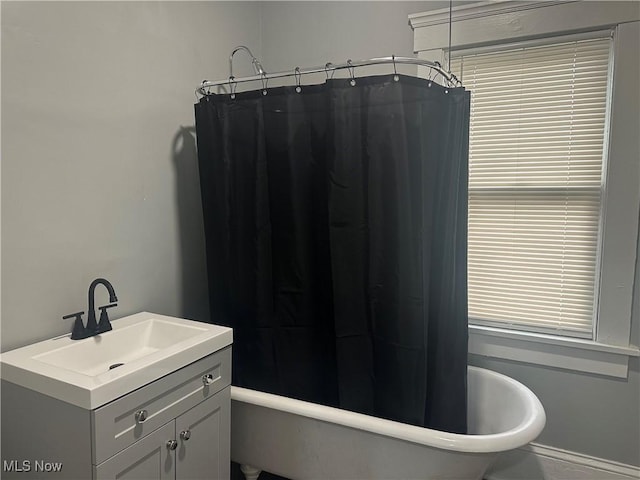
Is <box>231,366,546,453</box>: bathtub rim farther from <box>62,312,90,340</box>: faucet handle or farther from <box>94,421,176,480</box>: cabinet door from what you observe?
<box>62,312,90,340</box>: faucet handle

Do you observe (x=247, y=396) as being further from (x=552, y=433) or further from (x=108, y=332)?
(x=552, y=433)

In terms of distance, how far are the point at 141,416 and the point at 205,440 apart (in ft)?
1.14

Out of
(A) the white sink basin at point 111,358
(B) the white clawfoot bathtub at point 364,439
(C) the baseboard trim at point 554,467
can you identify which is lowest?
(C) the baseboard trim at point 554,467

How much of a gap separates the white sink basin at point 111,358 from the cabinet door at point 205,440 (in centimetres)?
20

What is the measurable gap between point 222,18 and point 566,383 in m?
2.48

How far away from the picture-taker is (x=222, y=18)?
86.7 inches

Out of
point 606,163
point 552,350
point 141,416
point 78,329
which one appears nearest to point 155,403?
point 141,416

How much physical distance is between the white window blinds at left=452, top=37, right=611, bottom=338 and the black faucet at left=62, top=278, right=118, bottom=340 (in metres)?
1.67

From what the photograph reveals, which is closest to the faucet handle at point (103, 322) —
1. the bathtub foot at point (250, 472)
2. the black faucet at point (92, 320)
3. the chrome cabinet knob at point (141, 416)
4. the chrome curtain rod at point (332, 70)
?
the black faucet at point (92, 320)

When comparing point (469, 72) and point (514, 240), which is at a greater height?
point (469, 72)

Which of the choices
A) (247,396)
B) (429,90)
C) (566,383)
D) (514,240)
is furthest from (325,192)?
(566,383)

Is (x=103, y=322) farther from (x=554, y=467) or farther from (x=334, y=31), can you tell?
(x=554, y=467)

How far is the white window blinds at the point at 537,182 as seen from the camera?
6.28 feet

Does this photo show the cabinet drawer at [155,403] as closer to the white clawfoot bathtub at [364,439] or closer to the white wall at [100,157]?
the white clawfoot bathtub at [364,439]
